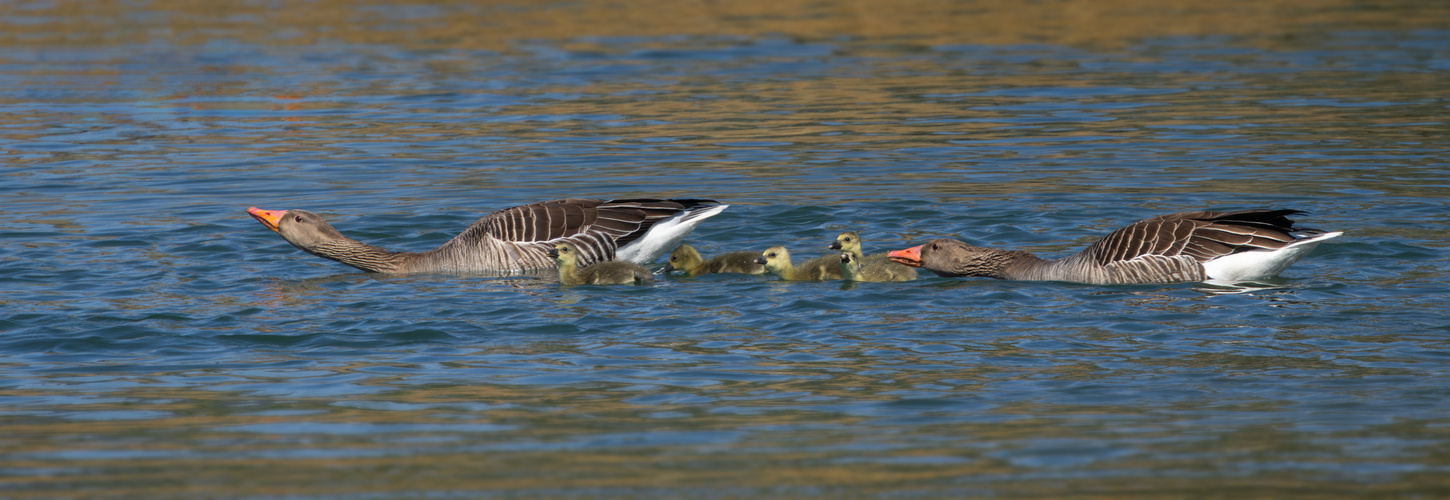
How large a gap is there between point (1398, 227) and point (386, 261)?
8.47 m

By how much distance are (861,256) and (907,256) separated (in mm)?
358

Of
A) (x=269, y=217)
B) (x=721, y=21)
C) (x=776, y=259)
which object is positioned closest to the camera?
(x=776, y=259)

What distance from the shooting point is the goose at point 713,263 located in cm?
1200

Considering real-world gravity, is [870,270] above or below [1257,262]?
below

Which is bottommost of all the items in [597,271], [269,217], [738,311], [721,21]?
[738,311]

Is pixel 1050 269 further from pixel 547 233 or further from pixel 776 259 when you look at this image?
pixel 547 233

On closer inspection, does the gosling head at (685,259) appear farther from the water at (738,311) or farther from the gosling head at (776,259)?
the gosling head at (776,259)

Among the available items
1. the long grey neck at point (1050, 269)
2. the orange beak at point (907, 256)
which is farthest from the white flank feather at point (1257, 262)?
the orange beak at point (907, 256)

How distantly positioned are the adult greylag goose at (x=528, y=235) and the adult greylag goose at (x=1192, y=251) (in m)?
3.08

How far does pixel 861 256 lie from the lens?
1189 centimetres

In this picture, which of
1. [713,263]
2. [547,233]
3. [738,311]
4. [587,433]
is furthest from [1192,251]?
[587,433]

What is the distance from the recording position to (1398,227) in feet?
42.3

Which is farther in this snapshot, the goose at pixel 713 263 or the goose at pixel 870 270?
the goose at pixel 713 263

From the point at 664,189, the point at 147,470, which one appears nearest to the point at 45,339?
the point at 147,470
